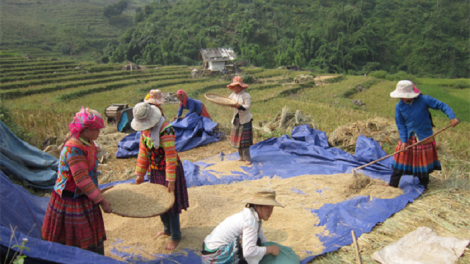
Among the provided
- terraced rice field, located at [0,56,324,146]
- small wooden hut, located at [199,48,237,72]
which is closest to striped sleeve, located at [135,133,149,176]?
terraced rice field, located at [0,56,324,146]

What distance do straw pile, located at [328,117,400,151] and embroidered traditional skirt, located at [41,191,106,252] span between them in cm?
470

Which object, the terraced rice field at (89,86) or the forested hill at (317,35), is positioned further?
the forested hill at (317,35)

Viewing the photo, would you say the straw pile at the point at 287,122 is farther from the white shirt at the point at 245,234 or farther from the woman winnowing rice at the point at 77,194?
the woman winnowing rice at the point at 77,194

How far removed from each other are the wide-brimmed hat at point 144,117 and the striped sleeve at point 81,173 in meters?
0.52

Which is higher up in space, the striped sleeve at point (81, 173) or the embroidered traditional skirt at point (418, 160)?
the striped sleeve at point (81, 173)

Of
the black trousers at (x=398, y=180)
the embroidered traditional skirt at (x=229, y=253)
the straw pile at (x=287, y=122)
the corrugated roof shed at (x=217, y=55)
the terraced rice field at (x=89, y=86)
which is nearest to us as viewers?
the embroidered traditional skirt at (x=229, y=253)

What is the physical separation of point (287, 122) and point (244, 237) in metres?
5.25

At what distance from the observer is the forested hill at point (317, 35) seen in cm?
3609

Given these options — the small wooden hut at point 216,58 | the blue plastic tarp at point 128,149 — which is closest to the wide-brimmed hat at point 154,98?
the blue plastic tarp at point 128,149

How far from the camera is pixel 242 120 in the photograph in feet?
15.6

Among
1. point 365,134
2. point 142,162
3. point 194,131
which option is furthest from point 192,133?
point 142,162

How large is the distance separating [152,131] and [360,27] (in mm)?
51003

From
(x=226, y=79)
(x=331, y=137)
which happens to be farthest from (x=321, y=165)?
(x=226, y=79)

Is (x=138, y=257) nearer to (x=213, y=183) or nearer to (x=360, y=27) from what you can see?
(x=213, y=183)
